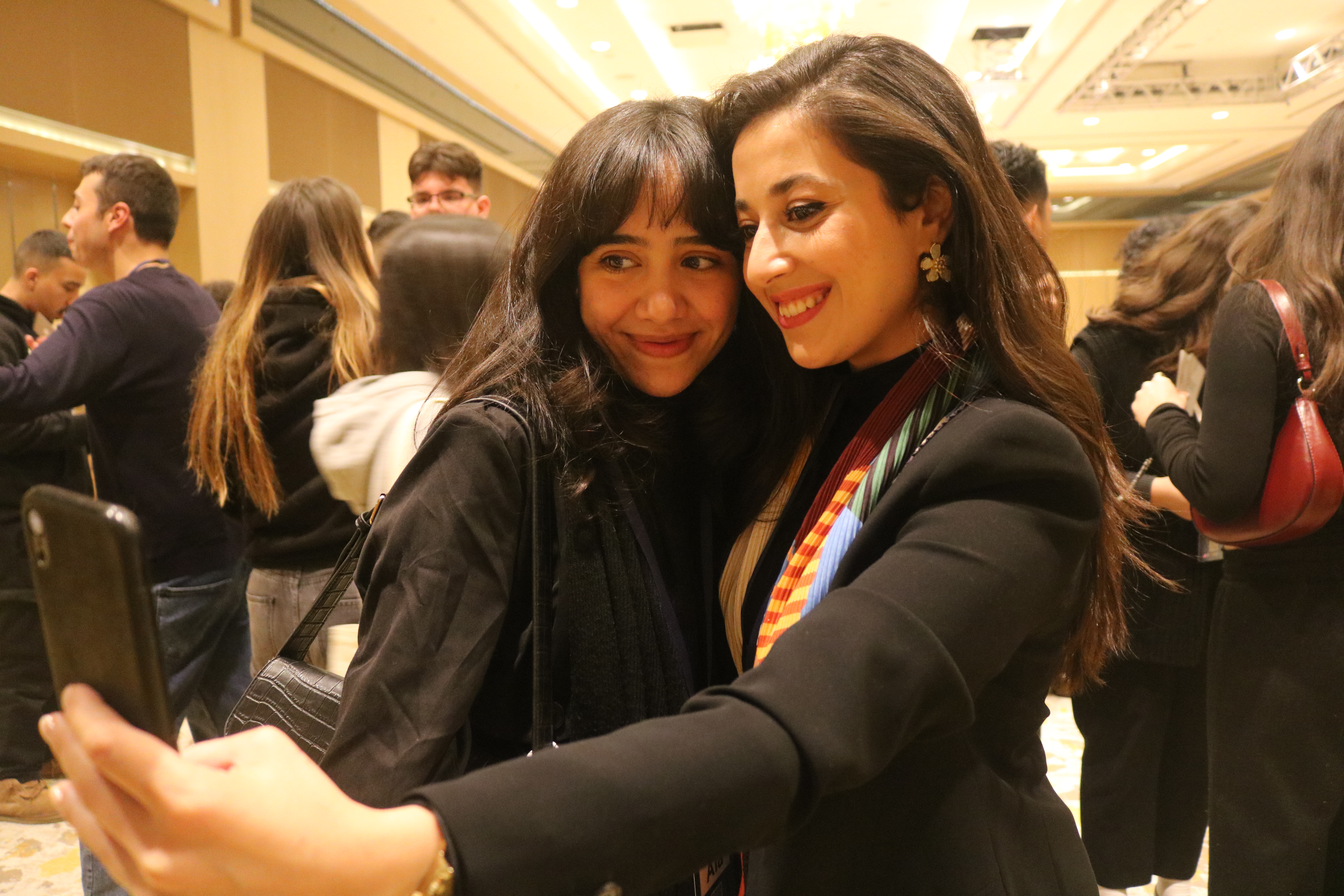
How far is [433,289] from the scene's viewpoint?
5.82 feet

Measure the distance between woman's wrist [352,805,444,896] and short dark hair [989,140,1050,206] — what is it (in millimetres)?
2383

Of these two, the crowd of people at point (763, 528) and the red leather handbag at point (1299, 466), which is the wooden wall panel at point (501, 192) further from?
the red leather handbag at point (1299, 466)

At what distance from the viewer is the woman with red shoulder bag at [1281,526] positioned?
1.68 m

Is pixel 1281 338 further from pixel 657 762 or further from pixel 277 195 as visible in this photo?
pixel 277 195

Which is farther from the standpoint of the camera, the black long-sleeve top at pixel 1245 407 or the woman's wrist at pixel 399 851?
the black long-sleeve top at pixel 1245 407

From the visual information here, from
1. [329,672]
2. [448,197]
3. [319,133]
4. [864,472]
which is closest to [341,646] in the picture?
[329,672]

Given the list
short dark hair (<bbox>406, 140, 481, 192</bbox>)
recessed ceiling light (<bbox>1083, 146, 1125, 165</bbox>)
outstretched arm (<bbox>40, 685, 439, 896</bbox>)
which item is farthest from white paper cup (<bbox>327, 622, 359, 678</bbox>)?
recessed ceiling light (<bbox>1083, 146, 1125, 165</bbox>)

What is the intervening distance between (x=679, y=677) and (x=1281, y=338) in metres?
1.28

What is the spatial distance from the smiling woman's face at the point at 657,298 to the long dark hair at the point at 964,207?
0.74ft

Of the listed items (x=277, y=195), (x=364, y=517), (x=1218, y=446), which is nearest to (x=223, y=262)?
(x=277, y=195)

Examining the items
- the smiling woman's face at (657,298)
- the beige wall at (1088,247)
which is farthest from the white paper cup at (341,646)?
the beige wall at (1088,247)

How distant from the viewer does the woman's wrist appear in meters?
0.54

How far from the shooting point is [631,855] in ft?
2.01

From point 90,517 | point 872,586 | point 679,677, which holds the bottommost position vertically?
point 679,677
